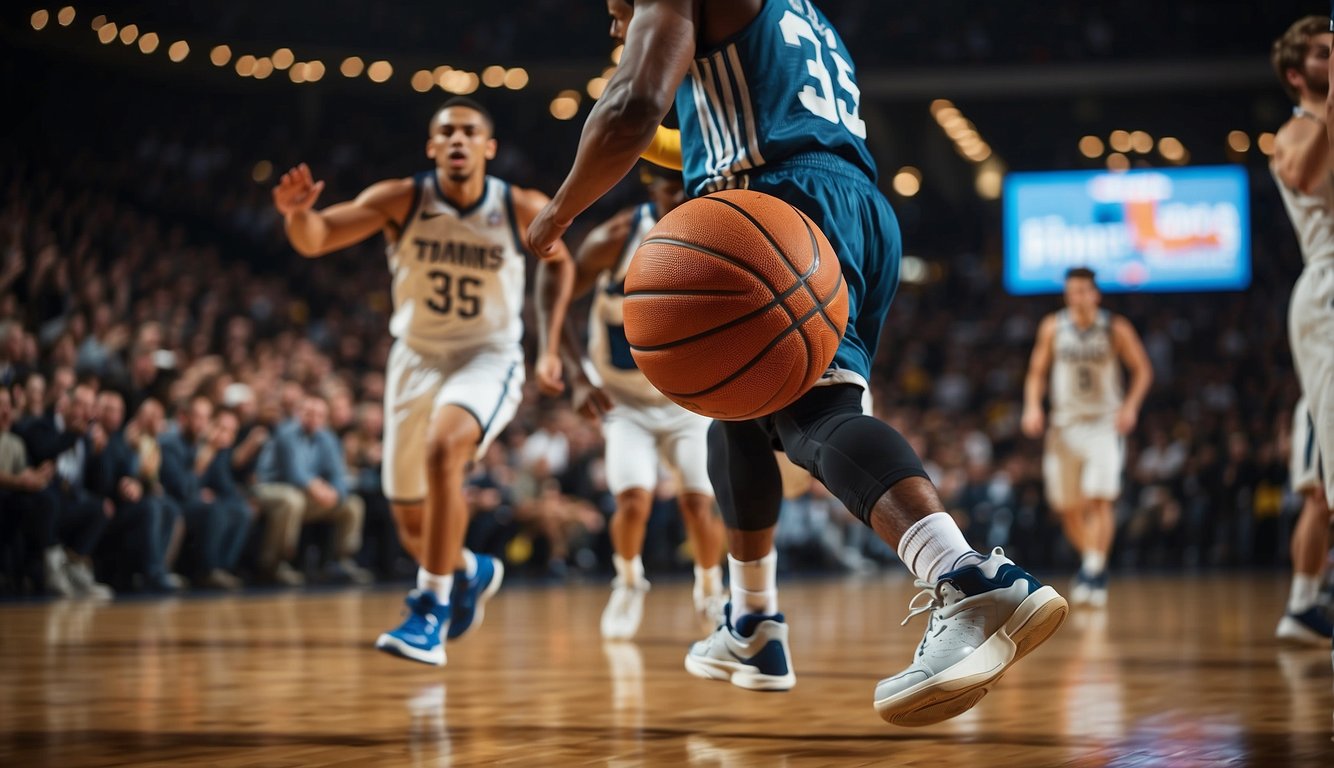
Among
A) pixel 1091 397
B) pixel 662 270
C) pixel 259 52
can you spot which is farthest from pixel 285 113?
pixel 662 270

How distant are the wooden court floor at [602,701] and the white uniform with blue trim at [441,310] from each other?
0.92m

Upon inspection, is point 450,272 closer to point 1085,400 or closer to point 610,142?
point 610,142

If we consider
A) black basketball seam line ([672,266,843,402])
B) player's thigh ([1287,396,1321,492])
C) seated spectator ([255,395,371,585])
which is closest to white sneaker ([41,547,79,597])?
seated spectator ([255,395,371,585])

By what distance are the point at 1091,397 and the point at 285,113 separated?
1548cm

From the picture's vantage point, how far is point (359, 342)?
52.0 ft

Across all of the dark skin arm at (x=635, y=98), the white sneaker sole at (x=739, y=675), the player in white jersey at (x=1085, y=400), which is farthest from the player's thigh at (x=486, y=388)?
the player in white jersey at (x=1085, y=400)

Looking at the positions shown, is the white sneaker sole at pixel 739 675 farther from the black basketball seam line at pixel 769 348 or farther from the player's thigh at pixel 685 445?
the player's thigh at pixel 685 445

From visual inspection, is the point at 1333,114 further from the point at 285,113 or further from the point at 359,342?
the point at 285,113

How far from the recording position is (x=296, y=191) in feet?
15.9

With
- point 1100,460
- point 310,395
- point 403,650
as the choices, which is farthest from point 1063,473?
point 403,650

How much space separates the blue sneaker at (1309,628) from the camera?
19.6ft

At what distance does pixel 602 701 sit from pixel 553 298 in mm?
2092

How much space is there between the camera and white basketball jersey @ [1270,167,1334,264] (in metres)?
4.28

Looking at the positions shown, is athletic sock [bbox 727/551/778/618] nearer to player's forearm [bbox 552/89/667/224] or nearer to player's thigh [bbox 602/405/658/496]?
player's forearm [bbox 552/89/667/224]
